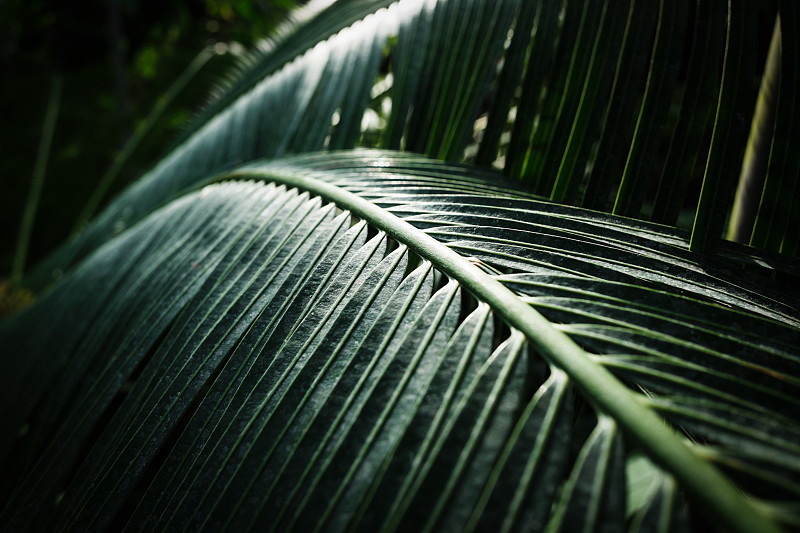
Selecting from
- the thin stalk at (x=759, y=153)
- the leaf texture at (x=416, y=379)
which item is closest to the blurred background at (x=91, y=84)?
the leaf texture at (x=416, y=379)

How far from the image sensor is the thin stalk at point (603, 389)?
260 millimetres

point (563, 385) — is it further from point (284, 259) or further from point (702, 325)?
point (284, 259)

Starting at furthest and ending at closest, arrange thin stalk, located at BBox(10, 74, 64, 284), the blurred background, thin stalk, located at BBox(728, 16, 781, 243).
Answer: thin stalk, located at BBox(10, 74, 64, 284) → the blurred background → thin stalk, located at BBox(728, 16, 781, 243)

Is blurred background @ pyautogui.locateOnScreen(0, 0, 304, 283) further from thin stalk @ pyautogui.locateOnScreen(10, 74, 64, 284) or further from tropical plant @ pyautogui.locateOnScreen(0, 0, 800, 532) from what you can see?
tropical plant @ pyautogui.locateOnScreen(0, 0, 800, 532)

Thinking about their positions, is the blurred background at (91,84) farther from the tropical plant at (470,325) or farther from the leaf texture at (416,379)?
the leaf texture at (416,379)

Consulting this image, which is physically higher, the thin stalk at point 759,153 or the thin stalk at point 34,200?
the thin stalk at point 759,153

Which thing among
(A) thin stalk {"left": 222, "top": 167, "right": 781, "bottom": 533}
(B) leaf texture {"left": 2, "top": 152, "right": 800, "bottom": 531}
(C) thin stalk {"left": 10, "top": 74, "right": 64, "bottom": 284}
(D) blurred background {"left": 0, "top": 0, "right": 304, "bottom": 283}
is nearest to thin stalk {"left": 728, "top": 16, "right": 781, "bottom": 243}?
(B) leaf texture {"left": 2, "top": 152, "right": 800, "bottom": 531}

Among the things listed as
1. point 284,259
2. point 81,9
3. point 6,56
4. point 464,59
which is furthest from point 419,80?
point 6,56

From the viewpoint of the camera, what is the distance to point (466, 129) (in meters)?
0.82

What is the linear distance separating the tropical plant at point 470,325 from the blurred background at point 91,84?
1.79 m

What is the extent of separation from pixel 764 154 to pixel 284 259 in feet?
2.38

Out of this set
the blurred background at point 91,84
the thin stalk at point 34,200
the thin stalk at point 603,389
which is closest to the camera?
the thin stalk at point 603,389

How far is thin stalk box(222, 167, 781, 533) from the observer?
0.26 m

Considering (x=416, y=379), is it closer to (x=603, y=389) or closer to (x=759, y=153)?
(x=603, y=389)
